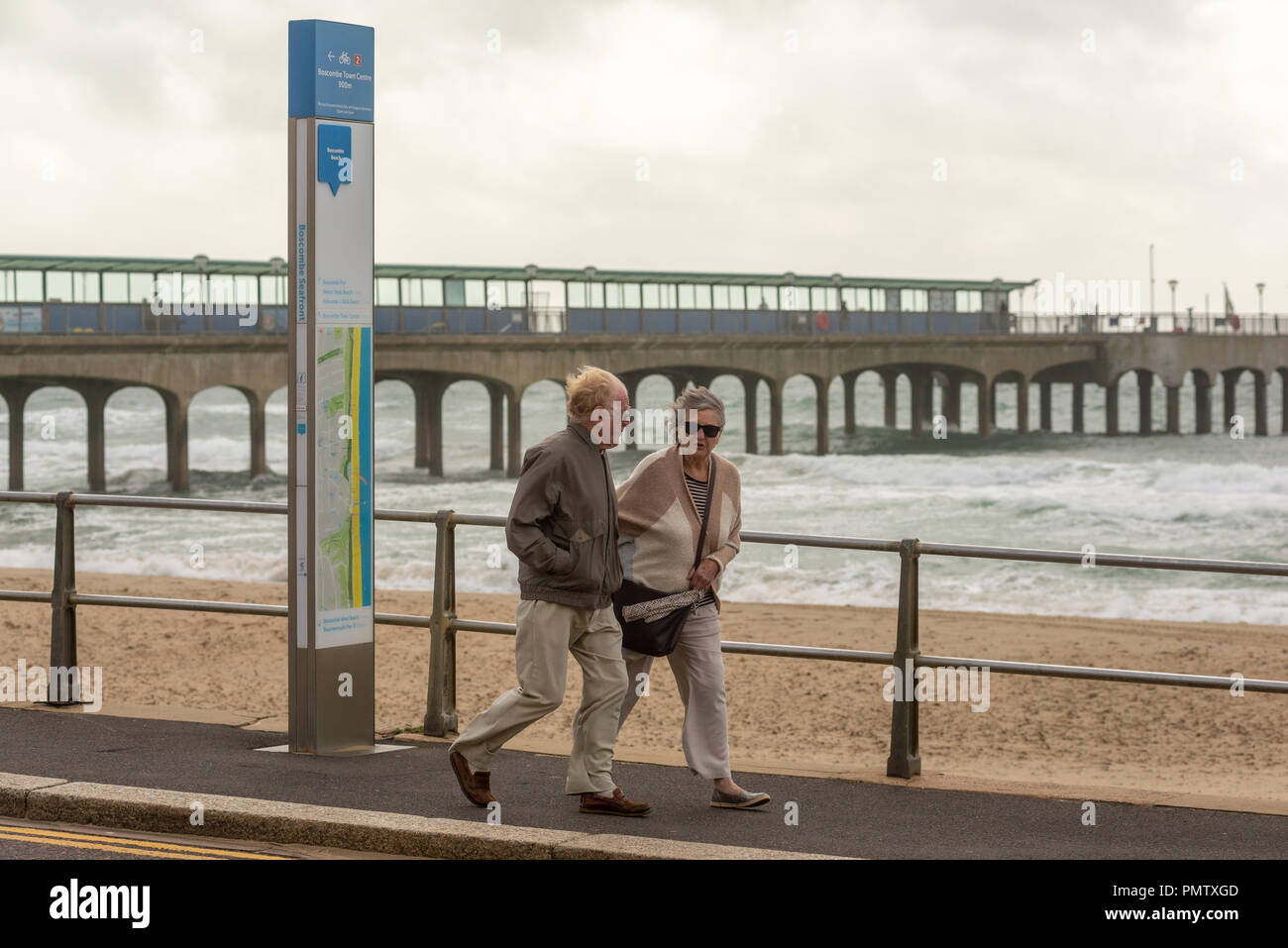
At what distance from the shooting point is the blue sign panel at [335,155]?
7.17 meters

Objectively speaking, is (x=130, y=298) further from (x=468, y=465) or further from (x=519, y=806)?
(x=519, y=806)

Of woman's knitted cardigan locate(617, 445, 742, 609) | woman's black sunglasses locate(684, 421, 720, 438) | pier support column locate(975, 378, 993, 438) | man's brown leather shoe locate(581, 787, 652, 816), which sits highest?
pier support column locate(975, 378, 993, 438)

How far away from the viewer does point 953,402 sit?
83000mm

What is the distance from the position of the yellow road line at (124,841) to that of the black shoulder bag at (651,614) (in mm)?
1550

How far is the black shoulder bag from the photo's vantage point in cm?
622

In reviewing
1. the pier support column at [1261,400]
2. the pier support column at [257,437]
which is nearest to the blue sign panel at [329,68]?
the pier support column at [257,437]

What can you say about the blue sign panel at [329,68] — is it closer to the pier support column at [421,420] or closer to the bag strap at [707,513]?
the bag strap at [707,513]

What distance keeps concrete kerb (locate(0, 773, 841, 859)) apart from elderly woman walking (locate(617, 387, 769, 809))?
2.83 feet

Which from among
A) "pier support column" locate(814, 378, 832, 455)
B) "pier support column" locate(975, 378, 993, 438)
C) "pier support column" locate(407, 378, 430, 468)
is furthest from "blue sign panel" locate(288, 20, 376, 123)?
"pier support column" locate(975, 378, 993, 438)

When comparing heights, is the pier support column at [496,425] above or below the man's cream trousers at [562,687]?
above

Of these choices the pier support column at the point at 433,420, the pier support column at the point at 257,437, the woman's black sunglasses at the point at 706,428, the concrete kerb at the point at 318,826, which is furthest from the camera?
the pier support column at the point at 433,420

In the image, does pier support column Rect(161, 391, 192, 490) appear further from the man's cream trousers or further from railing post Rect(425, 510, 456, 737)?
the man's cream trousers

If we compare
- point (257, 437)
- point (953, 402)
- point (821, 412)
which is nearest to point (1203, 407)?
point (953, 402)
